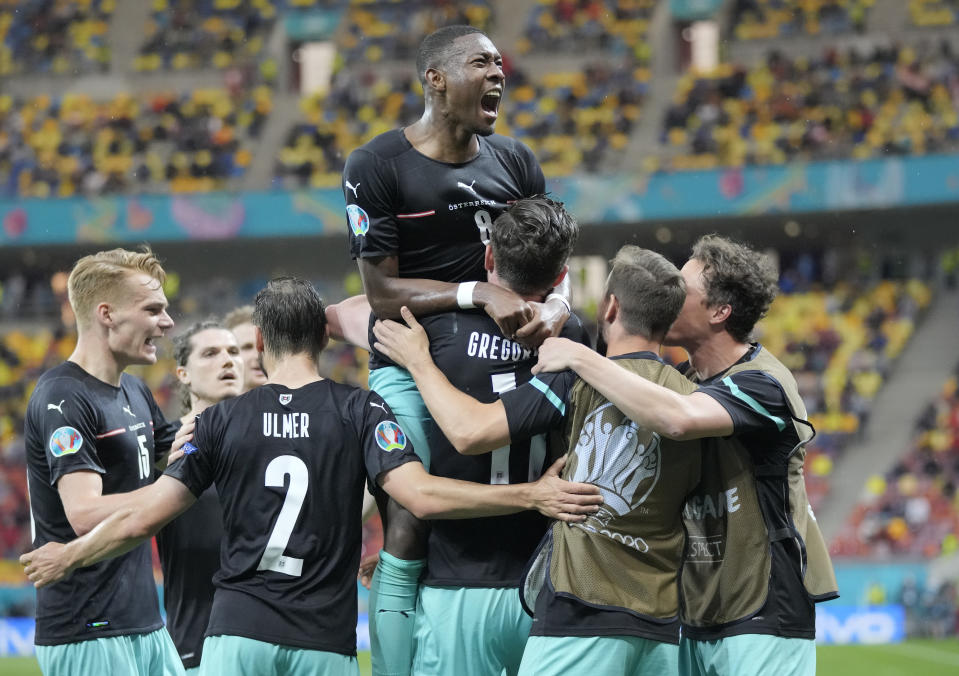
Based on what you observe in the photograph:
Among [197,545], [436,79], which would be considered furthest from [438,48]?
[197,545]

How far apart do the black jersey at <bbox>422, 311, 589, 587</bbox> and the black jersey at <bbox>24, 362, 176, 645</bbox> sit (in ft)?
4.91

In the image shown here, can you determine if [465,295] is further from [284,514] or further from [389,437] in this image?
[284,514]

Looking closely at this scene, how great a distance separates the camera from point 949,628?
17422 mm

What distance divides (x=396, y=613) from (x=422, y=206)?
156 cm

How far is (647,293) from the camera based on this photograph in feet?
13.1

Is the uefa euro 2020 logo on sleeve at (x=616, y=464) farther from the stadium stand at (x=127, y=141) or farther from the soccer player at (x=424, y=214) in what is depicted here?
→ the stadium stand at (x=127, y=141)

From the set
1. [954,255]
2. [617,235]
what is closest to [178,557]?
[617,235]

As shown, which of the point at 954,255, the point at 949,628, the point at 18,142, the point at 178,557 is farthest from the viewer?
the point at 18,142

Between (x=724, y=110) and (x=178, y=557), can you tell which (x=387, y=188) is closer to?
(x=178, y=557)

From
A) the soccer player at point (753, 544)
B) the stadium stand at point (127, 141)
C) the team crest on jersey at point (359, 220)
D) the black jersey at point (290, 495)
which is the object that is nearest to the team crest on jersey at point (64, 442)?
the black jersey at point (290, 495)

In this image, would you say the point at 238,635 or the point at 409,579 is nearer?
the point at 238,635

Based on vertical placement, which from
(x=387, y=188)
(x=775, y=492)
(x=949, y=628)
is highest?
(x=387, y=188)

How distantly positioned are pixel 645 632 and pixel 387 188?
1.88m

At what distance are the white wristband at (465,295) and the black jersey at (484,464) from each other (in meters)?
0.07
